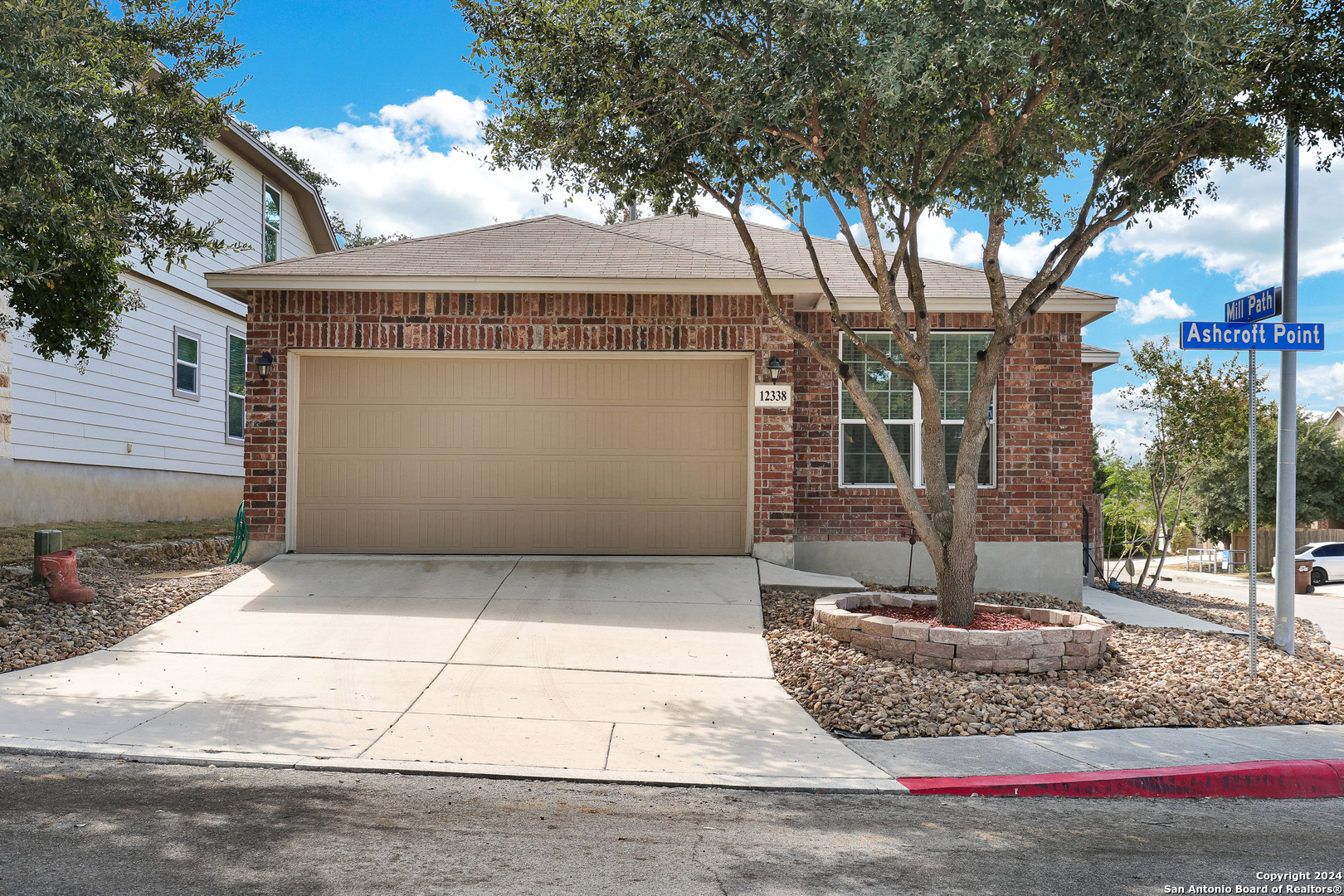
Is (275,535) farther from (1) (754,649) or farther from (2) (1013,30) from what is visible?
(2) (1013,30)

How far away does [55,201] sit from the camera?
758 centimetres

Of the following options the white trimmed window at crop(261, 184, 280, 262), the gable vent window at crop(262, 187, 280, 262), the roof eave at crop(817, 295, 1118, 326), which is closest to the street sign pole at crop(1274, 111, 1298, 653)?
the roof eave at crop(817, 295, 1118, 326)

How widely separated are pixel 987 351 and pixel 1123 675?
2858mm

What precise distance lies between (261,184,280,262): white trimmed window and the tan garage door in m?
10.6

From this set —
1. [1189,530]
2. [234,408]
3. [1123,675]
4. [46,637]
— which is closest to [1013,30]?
[1123,675]

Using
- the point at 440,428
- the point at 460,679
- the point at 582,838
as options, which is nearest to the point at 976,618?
the point at 460,679

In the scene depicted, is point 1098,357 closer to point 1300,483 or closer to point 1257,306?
point 1257,306

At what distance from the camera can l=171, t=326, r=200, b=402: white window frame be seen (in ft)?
58.2

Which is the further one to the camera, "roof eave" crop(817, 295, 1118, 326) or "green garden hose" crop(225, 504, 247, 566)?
"green garden hose" crop(225, 504, 247, 566)

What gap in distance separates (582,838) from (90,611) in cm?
663

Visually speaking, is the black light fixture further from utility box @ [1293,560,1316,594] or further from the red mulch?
utility box @ [1293,560,1316,594]

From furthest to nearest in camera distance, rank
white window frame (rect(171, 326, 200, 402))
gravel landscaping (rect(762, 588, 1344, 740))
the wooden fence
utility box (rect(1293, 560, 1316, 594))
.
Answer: the wooden fence → utility box (rect(1293, 560, 1316, 594)) → white window frame (rect(171, 326, 200, 402)) → gravel landscaping (rect(762, 588, 1344, 740))

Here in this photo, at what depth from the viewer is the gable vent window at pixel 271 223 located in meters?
20.6

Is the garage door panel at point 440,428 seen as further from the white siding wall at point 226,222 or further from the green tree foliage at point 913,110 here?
the white siding wall at point 226,222
